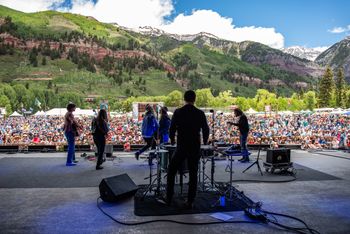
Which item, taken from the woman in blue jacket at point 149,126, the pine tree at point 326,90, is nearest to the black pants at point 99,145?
the woman in blue jacket at point 149,126

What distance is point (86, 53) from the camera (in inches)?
6442

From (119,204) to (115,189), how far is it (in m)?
0.24

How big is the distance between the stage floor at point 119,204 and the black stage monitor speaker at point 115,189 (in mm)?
143

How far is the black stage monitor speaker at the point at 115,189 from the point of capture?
4.70 meters

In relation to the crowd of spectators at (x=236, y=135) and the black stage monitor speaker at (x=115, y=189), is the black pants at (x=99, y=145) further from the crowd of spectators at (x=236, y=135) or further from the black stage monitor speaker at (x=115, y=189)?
the crowd of spectators at (x=236, y=135)

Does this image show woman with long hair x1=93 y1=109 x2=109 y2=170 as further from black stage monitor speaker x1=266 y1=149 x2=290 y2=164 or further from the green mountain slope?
the green mountain slope

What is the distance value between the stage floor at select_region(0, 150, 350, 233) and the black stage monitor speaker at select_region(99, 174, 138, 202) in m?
0.14

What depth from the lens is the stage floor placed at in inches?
145

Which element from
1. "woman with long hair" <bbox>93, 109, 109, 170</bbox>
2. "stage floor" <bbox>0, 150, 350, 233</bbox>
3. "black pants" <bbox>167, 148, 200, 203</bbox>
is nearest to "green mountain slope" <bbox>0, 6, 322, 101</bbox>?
"woman with long hair" <bbox>93, 109, 109, 170</bbox>

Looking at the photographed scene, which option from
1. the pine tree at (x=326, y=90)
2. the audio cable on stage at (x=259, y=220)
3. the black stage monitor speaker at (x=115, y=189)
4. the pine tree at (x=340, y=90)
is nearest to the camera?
the audio cable on stage at (x=259, y=220)

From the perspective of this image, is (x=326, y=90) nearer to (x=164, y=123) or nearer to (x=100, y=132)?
(x=164, y=123)

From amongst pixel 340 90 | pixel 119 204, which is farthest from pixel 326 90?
pixel 119 204

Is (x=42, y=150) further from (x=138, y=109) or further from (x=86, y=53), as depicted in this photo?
(x=86, y=53)

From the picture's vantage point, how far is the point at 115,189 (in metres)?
4.80
